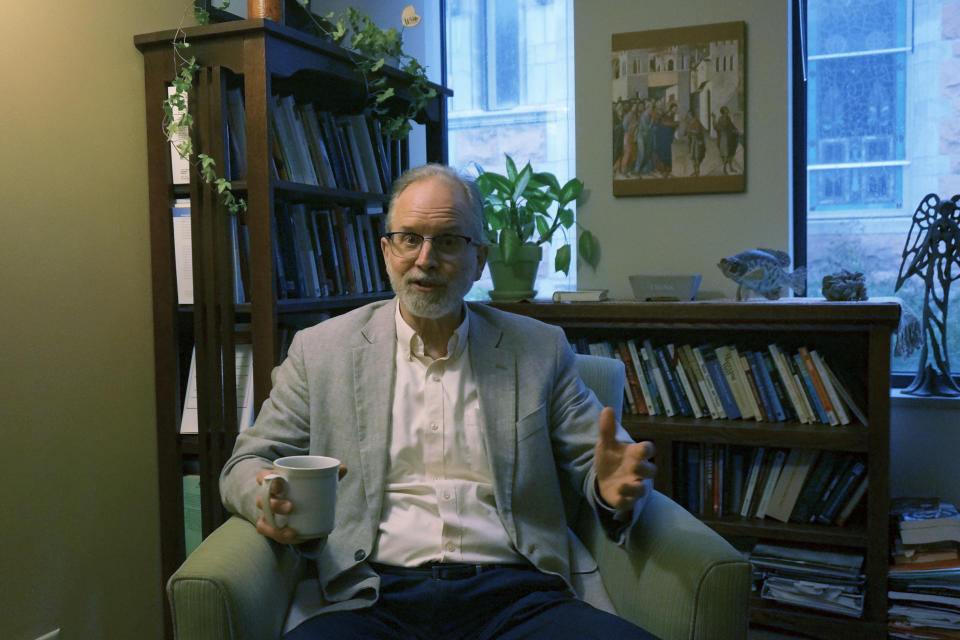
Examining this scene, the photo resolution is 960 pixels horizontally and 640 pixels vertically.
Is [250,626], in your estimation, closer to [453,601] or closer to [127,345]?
[453,601]

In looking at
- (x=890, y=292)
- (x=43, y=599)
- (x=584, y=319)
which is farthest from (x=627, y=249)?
(x=43, y=599)

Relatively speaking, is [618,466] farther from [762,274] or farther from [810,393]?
[762,274]

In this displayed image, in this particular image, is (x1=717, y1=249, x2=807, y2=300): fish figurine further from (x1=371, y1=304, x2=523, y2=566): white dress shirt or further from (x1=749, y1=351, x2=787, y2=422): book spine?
(x1=371, y1=304, x2=523, y2=566): white dress shirt

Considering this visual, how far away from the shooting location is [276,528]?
1.40 m

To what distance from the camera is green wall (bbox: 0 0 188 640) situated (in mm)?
1951

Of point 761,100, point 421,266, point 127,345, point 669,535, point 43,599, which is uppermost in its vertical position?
point 761,100

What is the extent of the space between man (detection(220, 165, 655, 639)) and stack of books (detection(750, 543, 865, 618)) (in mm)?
1073

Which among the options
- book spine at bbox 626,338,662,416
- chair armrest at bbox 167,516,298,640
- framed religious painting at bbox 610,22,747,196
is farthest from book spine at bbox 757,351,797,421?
chair armrest at bbox 167,516,298,640

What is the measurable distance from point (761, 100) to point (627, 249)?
0.68 metres

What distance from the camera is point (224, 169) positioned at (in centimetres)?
221

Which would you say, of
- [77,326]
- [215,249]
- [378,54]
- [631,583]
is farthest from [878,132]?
[77,326]

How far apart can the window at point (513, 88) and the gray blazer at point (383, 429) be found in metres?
1.55

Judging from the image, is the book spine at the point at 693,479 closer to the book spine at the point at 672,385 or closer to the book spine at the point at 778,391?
the book spine at the point at 672,385

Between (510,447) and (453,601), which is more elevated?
(510,447)
